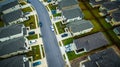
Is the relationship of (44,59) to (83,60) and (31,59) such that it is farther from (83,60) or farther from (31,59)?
(83,60)

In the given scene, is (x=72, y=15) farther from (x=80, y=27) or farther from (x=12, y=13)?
(x=12, y=13)

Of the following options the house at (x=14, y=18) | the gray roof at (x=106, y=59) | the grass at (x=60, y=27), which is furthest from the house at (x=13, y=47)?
the gray roof at (x=106, y=59)

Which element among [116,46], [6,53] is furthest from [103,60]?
[6,53]

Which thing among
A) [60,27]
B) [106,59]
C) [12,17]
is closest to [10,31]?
[12,17]

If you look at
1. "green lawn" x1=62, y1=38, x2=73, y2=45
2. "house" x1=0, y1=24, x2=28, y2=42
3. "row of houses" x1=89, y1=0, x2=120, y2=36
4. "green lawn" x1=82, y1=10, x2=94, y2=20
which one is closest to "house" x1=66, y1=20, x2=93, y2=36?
"green lawn" x1=62, y1=38, x2=73, y2=45

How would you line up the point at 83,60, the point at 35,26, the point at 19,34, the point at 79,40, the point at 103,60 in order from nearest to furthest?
the point at 103,60
the point at 83,60
the point at 79,40
the point at 19,34
the point at 35,26
